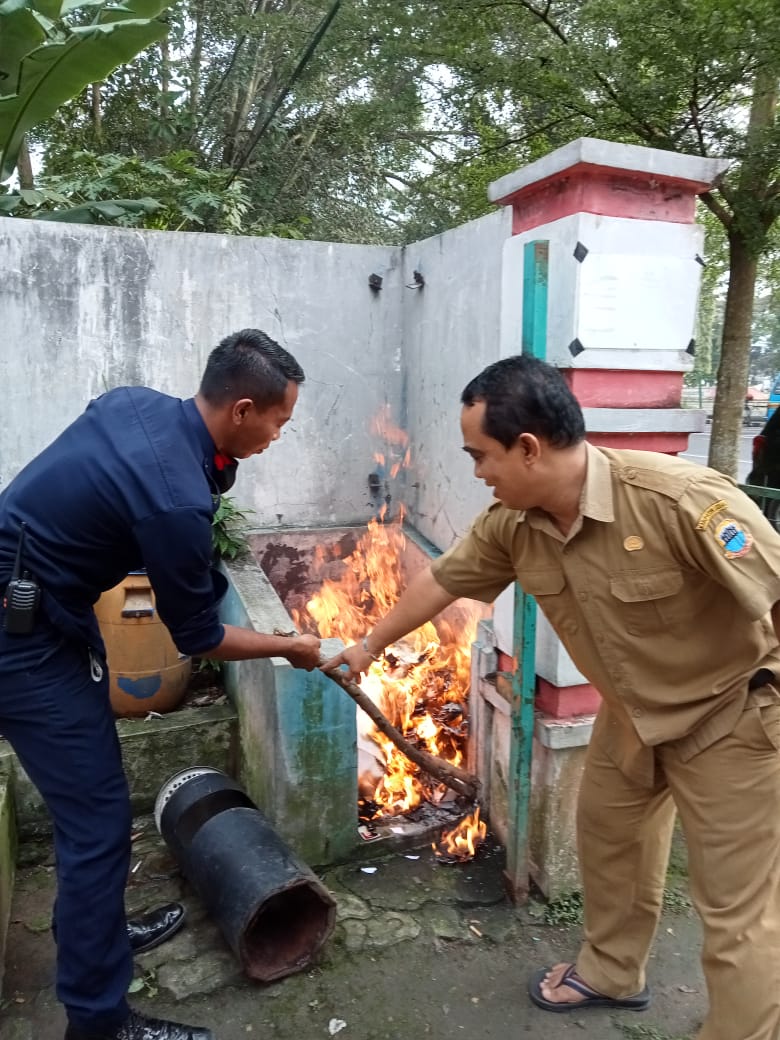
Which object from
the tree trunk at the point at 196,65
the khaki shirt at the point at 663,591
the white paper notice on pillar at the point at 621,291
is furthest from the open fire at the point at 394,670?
the tree trunk at the point at 196,65

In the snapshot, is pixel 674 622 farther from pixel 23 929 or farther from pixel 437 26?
pixel 437 26

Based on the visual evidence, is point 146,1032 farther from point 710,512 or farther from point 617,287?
point 617,287

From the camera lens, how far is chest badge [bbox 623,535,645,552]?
2105 millimetres

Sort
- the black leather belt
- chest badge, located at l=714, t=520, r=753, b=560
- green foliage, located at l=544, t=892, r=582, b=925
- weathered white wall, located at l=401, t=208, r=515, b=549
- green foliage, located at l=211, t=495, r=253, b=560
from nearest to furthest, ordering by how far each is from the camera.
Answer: chest badge, located at l=714, t=520, r=753, b=560 → the black leather belt → green foliage, located at l=544, t=892, r=582, b=925 → weathered white wall, located at l=401, t=208, r=515, b=549 → green foliage, located at l=211, t=495, r=253, b=560

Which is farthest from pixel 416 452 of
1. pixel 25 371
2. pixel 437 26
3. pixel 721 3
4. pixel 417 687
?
pixel 437 26

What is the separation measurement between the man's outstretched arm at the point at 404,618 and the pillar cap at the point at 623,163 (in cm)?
168

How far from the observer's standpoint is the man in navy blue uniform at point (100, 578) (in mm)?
2238

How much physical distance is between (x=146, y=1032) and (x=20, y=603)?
5.12 ft

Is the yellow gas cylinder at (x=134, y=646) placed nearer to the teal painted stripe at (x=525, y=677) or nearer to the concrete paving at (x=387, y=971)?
the concrete paving at (x=387, y=971)

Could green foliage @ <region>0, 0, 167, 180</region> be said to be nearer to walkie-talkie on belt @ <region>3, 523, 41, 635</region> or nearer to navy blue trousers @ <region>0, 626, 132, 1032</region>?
walkie-talkie on belt @ <region>3, 523, 41, 635</region>

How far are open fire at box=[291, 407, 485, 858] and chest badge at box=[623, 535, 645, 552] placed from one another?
2.17 m

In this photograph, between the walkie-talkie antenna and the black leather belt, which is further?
the walkie-talkie antenna

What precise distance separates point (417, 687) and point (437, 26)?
17.9 ft

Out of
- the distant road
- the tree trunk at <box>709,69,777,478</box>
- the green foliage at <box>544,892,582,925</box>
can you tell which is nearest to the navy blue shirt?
the green foliage at <box>544,892,582,925</box>
